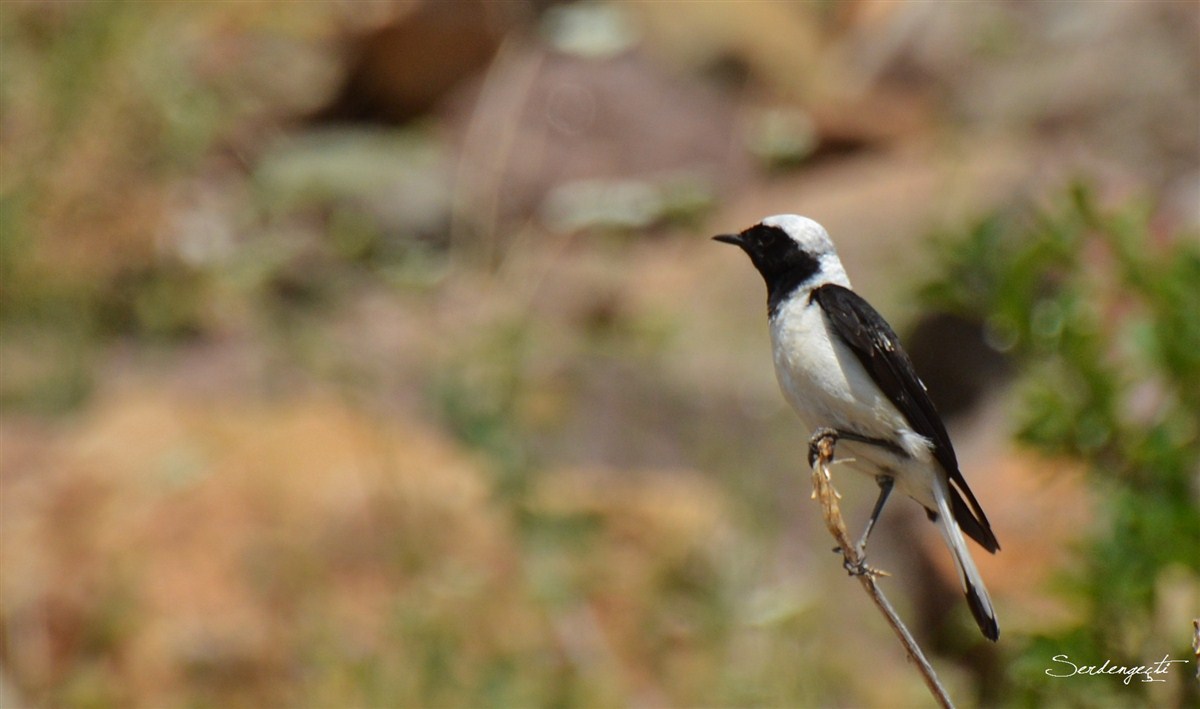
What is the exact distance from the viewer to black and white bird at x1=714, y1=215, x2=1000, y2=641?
8.44 ft

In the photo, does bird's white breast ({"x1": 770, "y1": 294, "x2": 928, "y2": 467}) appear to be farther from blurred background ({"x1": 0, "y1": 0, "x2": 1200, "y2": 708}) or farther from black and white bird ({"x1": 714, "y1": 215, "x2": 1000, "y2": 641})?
blurred background ({"x1": 0, "y1": 0, "x2": 1200, "y2": 708})

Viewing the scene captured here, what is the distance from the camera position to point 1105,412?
3463 millimetres

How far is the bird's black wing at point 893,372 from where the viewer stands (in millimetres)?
2527

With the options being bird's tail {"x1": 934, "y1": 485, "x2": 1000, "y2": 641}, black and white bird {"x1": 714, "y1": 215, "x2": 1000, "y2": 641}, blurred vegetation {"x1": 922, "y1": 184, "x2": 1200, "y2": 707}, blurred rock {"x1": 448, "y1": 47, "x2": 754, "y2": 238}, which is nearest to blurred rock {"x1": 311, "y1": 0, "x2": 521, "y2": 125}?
blurred rock {"x1": 448, "y1": 47, "x2": 754, "y2": 238}

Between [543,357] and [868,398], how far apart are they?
199 inches

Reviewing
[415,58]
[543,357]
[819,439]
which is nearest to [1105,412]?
[819,439]

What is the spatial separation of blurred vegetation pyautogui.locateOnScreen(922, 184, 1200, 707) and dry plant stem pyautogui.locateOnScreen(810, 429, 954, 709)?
0.97 m

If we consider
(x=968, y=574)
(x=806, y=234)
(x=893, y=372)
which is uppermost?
(x=806, y=234)

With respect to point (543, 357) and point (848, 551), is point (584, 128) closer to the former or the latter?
point (543, 357)

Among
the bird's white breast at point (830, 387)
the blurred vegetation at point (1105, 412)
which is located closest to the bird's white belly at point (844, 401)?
the bird's white breast at point (830, 387)

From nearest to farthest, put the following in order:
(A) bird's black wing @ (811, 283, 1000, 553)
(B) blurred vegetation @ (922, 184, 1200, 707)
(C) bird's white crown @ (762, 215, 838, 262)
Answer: (A) bird's black wing @ (811, 283, 1000, 553), (C) bird's white crown @ (762, 215, 838, 262), (B) blurred vegetation @ (922, 184, 1200, 707)

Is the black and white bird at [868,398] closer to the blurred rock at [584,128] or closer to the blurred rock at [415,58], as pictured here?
the blurred rock at [584,128]

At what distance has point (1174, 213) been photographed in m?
8.14

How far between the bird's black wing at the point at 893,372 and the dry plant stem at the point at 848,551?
A: 0.48ft
